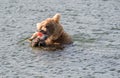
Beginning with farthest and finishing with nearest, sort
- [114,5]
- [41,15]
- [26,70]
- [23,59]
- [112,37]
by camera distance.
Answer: [114,5]
[41,15]
[112,37]
[23,59]
[26,70]

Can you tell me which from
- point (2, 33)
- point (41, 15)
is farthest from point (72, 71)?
point (41, 15)

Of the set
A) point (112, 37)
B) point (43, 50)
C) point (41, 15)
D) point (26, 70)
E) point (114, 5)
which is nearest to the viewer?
point (26, 70)

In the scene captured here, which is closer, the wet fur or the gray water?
the gray water

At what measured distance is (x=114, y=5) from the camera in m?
21.9

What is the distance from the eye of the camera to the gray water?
1433cm

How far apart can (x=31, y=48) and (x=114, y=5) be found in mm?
6630

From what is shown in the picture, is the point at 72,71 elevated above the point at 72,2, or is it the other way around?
the point at 72,2

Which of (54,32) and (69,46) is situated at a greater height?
(54,32)

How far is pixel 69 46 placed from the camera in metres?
16.6

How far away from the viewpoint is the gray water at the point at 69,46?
1433 cm

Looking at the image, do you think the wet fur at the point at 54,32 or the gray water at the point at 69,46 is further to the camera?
the wet fur at the point at 54,32

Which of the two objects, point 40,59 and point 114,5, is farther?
point 114,5

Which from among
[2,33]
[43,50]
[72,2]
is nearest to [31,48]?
[43,50]

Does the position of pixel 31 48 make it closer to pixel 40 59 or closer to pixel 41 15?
pixel 40 59
